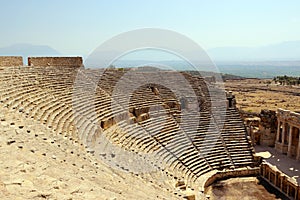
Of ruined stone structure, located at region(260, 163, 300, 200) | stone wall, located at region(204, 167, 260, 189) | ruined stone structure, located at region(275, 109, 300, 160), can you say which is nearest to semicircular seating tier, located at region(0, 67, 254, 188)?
stone wall, located at region(204, 167, 260, 189)

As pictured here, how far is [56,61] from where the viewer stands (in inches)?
850

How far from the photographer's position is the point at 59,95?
42.8ft

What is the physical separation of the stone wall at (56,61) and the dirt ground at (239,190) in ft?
44.9

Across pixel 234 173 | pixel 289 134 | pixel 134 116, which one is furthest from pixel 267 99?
pixel 134 116

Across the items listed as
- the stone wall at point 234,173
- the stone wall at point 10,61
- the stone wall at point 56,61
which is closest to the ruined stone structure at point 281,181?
the stone wall at point 234,173

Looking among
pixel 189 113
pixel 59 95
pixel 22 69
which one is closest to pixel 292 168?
pixel 189 113

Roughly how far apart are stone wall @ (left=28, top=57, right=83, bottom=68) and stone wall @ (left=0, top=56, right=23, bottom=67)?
5.16 feet

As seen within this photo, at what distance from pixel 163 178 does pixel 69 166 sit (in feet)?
20.5

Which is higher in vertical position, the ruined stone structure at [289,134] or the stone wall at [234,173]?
the ruined stone structure at [289,134]

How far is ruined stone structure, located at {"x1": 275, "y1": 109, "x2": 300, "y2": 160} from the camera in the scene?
1844 cm

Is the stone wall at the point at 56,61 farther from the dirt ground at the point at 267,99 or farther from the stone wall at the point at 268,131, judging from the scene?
the dirt ground at the point at 267,99

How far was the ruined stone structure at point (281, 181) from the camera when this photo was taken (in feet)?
44.4

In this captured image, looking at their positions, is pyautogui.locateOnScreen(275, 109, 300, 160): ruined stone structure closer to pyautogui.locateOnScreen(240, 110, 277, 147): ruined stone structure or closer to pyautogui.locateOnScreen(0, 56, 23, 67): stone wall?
pyautogui.locateOnScreen(240, 110, 277, 147): ruined stone structure

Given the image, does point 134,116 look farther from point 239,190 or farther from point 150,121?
point 239,190
